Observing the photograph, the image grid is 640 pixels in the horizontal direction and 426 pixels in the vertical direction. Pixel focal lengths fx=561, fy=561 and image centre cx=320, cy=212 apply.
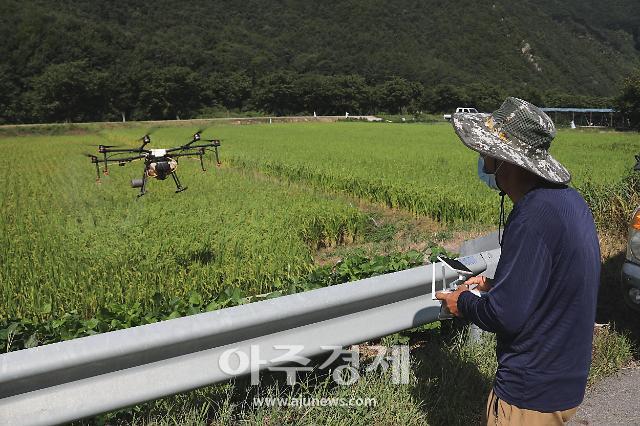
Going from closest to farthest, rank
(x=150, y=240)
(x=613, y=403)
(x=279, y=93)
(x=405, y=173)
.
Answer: (x=613, y=403) → (x=150, y=240) → (x=405, y=173) → (x=279, y=93)

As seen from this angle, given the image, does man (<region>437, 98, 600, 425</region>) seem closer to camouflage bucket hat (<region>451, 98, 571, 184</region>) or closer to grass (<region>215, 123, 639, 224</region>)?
camouflage bucket hat (<region>451, 98, 571, 184</region>)

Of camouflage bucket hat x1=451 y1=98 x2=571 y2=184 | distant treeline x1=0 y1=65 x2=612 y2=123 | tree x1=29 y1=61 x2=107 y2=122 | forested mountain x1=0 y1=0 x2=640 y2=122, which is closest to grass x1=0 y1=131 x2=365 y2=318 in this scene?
camouflage bucket hat x1=451 y1=98 x2=571 y2=184

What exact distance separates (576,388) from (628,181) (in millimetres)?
7054

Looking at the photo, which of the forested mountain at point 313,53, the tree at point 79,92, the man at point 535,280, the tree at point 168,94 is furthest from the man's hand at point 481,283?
the tree at point 79,92

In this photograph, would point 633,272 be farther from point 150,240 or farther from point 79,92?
point 79,92

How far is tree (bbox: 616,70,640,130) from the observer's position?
49.0 meters

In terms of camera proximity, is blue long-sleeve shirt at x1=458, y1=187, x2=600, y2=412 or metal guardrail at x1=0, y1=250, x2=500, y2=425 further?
metal guardrail at x1=0, y1=250, x2=500, y2=425

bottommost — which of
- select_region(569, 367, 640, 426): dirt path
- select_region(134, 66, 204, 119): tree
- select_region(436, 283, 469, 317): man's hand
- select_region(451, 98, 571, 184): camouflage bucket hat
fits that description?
select_region(569, 367, 640, 426): dirt path

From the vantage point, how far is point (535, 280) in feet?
5.83

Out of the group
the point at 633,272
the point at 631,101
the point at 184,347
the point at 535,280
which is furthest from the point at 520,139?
the point at 631,101

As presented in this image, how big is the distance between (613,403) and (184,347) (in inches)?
95.9

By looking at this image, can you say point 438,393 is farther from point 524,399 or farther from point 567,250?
point 567,250

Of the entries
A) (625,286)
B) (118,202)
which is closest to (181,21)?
(118,202)

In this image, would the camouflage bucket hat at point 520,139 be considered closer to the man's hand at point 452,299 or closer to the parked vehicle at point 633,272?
the man's hand at point 452,299
